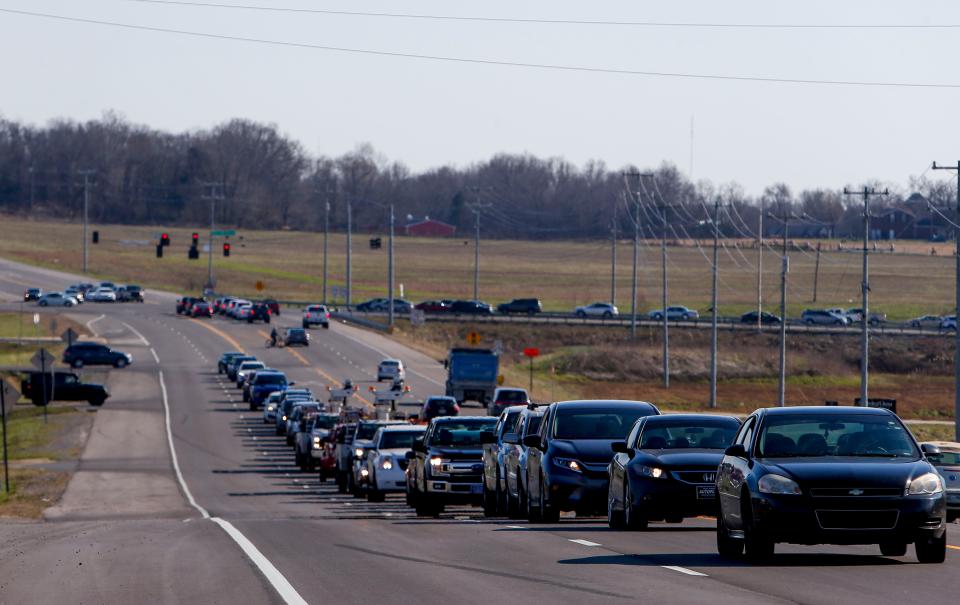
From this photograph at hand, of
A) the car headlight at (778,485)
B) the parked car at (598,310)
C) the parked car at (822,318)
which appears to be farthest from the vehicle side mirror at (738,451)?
the parked car at (822,318)

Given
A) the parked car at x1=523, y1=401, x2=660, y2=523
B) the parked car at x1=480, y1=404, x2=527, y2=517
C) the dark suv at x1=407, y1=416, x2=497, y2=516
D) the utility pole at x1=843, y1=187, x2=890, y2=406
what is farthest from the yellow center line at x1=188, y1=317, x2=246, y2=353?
the parked car at x1=523, y1=401, x2=660, y2=523

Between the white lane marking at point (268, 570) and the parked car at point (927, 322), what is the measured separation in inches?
3919

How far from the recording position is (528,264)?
576ft

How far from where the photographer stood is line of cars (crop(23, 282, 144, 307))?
4737 inches

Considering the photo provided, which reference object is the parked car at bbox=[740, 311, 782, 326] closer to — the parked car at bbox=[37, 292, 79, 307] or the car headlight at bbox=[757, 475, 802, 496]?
the parked car at bbox=[37, 292, 79, 307]

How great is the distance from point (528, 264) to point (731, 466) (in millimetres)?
160161

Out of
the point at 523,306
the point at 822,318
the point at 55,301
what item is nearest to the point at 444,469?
the point at 55,301

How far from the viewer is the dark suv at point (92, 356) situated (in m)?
83.3

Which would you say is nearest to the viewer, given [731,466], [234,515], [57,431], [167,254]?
[731,466]

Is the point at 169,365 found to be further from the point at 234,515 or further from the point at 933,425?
the point at 234,515

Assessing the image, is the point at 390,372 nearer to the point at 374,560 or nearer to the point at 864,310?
the point at 864,310

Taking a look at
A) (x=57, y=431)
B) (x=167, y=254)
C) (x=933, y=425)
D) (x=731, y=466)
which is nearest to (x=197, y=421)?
(x=57, y=431)

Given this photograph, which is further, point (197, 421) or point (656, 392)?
point (656, 392)

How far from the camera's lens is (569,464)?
70.1 feet
